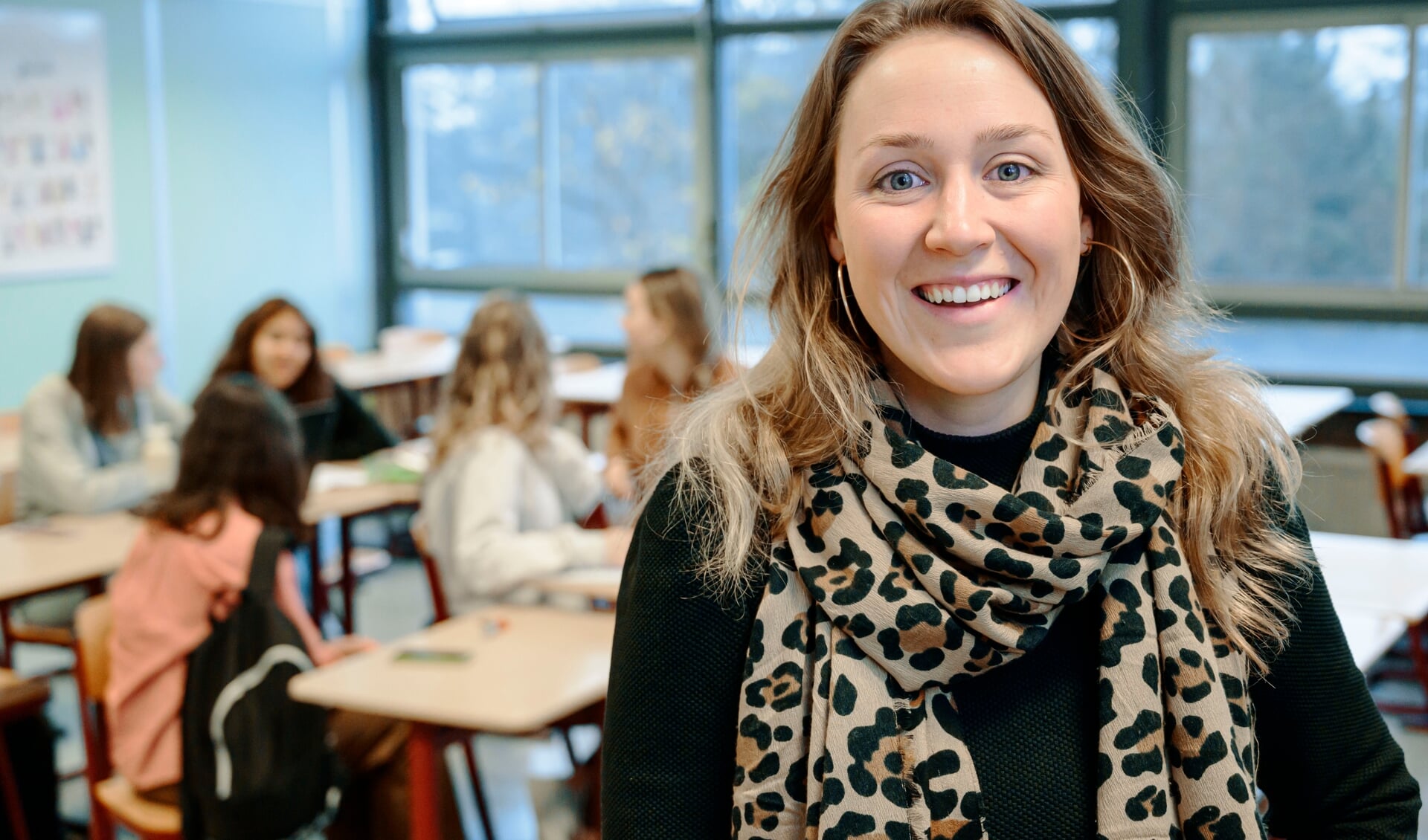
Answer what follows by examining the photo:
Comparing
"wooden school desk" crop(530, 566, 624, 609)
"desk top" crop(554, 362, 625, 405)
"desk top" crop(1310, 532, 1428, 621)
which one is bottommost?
"wooden school desk" crop(530, 566, 624, 609)

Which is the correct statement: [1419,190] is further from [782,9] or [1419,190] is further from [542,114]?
[542,114]

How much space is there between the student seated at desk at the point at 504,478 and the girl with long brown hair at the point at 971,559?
6.80 feet

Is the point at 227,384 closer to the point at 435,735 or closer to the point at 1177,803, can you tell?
the point at 435,735

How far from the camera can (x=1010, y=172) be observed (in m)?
1.06

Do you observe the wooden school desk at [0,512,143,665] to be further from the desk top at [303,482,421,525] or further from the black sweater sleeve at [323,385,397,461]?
the black sweater sleeve at [323,385,397,461]

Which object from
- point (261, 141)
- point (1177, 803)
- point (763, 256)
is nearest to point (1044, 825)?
point (1177, 803)

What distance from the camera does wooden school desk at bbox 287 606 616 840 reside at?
244 centimetres

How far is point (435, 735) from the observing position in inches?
101

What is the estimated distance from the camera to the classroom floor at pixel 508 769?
139 inches

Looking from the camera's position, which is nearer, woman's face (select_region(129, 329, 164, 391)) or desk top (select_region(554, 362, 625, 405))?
woman's face (select_region(129, 329, 164, 391))

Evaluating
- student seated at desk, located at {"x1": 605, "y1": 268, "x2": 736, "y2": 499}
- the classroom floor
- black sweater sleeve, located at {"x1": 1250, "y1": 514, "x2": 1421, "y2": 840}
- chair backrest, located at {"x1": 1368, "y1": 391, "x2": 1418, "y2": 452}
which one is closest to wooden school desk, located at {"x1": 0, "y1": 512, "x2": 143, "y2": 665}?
the classroom floor

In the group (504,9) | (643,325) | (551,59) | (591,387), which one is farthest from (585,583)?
(504,9)

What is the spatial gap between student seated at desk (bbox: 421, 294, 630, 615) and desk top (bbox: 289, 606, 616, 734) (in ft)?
0.73

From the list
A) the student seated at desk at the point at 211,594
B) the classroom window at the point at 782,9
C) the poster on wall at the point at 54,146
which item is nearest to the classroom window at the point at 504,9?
the classroom window at the point at 782,9
